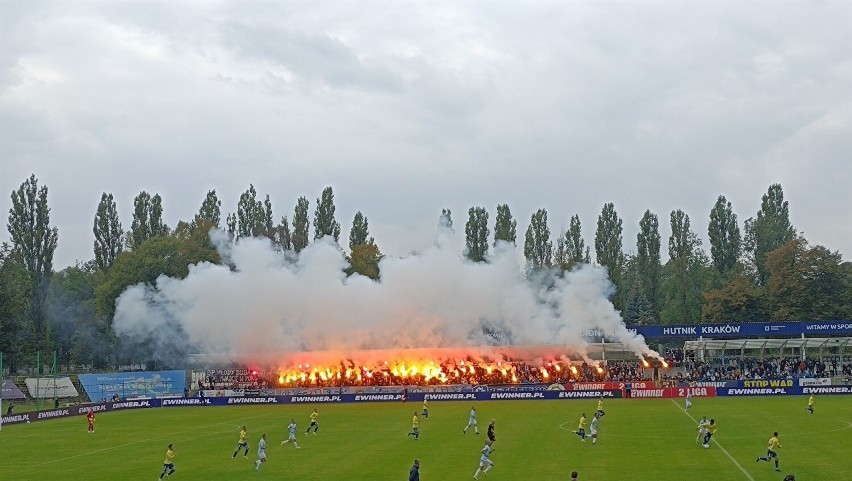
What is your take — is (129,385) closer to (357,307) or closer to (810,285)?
(357,307)

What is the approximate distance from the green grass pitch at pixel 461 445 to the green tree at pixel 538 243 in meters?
63.3

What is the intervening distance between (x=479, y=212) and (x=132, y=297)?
58.4m

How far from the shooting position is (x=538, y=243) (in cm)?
13325

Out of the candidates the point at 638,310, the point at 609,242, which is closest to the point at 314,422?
the point at 638,310

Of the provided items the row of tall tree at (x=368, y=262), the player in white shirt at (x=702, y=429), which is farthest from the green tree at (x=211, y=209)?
the player in white shirt at (x=702, y=429)

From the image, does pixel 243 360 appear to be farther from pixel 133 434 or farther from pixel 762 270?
pixel 762 270

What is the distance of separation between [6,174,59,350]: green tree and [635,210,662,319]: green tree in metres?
81.1

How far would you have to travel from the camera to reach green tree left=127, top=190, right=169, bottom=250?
12025cm

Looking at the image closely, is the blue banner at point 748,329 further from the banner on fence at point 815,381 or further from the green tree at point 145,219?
the green tree at point 145,219

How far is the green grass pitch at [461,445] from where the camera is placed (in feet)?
117

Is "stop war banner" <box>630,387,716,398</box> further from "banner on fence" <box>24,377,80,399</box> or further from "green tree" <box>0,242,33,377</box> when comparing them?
"green tree" <box>0,242,33,377</box>

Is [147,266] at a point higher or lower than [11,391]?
higher

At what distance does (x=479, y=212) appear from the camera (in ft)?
444

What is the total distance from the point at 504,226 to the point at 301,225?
3224 cm
